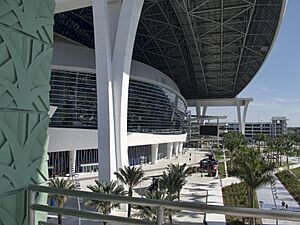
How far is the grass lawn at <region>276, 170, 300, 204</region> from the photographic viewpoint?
Result: 35756 mm

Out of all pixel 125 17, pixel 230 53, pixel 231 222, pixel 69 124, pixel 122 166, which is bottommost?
pixel 231 222

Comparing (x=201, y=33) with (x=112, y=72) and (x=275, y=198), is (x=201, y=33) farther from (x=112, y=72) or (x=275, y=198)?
(x=112, y=72)

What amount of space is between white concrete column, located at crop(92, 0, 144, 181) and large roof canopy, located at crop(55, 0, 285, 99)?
790 inches

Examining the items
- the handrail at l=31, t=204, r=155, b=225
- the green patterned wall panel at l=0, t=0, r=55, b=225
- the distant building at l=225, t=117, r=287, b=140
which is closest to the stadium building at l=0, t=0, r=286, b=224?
the green patterned wall panel at l=0, t=0, r=55, b=225

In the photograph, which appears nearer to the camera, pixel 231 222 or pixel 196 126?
pixel 231 222

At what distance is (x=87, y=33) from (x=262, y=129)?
144085 millimetres

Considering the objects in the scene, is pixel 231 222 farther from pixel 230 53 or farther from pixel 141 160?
pixel 230 53

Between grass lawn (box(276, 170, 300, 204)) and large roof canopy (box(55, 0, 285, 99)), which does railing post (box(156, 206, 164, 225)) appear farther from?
large roof canopy (box(55, 0, 285, 99))

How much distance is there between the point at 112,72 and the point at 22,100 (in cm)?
2166

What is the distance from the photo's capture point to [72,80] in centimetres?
4231

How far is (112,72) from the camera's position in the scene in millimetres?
25078

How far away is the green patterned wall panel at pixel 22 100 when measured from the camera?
3422 mm

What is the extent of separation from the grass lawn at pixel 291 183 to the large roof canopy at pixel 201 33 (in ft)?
68.8

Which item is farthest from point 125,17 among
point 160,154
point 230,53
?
point 160,154
